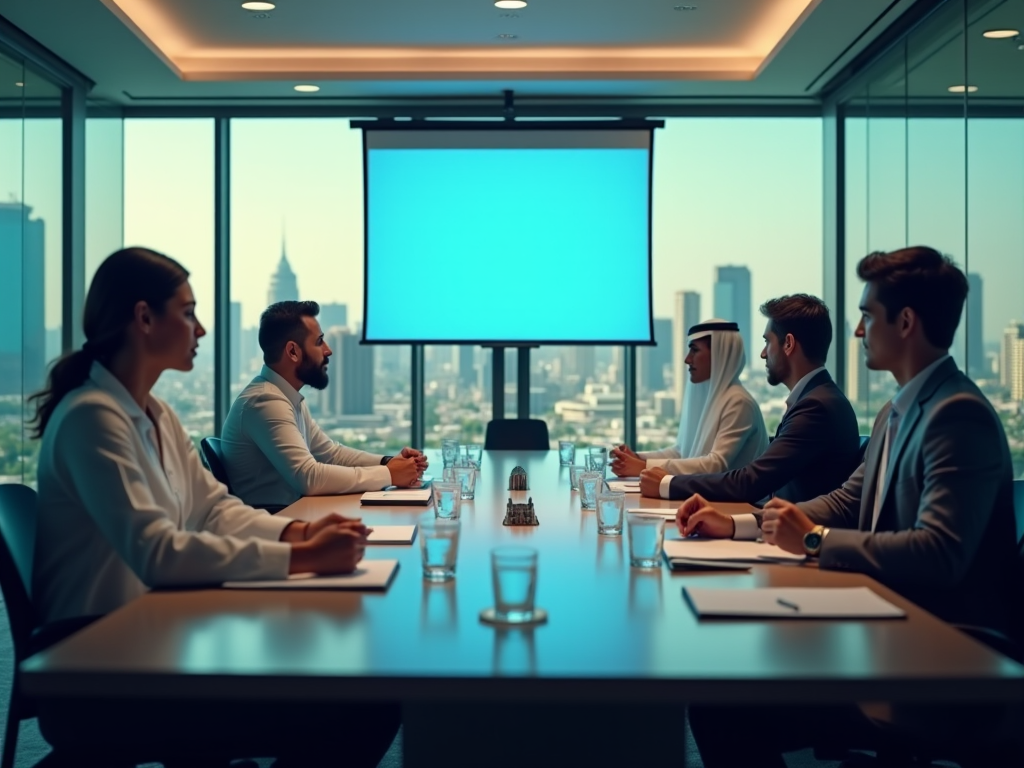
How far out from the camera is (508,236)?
7.77 metres

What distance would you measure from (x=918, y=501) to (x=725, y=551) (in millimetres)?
435

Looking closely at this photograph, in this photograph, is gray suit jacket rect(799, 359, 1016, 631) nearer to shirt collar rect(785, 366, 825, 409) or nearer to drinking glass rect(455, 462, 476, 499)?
shirt collar rect(785, 366, 825, 409)

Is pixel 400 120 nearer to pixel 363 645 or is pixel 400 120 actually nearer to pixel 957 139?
pixel 957 139

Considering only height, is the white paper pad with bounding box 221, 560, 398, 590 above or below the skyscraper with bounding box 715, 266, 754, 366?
below

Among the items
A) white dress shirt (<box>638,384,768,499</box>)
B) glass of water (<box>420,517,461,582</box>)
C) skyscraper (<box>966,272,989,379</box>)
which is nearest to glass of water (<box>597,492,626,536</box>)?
glass of water (<box>420,517,461,582</box>)

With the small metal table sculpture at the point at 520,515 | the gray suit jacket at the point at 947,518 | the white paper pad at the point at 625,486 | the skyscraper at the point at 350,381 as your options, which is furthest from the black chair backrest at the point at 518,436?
the gray suit jacket at the point at 947,518

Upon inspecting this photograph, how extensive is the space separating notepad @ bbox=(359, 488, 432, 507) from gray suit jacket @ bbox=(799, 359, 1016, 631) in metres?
1.52

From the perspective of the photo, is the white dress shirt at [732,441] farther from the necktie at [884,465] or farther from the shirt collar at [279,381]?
the necktie at [884,465]

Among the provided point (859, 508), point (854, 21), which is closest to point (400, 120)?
point (854, 21)

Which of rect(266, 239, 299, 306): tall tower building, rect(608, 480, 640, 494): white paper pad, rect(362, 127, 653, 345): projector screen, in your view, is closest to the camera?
rect(608, 480, 640, 494): white paper pad

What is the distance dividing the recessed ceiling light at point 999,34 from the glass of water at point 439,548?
4.03 metres

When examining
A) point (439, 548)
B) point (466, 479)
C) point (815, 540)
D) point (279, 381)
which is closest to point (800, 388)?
point (466, 479)

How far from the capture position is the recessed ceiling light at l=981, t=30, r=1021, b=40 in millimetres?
5029

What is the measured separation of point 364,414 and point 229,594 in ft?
20.4
